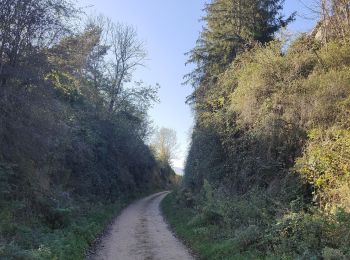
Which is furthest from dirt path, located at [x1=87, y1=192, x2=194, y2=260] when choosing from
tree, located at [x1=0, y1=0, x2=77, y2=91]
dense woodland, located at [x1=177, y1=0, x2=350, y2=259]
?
tree, located at [x1=0, y1=0, x2=77, y2=91]

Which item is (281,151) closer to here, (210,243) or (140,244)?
(210,243)

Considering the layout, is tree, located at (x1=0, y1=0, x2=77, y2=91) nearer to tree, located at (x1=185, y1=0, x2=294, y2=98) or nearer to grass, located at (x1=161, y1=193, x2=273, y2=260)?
grass, located at (x1=161, y1=193, x2=273, y2=260)

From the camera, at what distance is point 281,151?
580 inches

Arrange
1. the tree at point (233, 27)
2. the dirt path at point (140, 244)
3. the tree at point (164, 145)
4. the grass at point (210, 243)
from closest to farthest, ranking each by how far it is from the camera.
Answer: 1. the grass at point (210, 243)
2. the dirt path at point (140, 244)
3. the tree at point (233, 27)
4. the tree at point (164, 145)

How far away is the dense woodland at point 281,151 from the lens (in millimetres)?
10141

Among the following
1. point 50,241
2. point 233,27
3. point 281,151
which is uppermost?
point 233,27

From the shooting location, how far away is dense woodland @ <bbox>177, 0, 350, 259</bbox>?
10141 millimetres

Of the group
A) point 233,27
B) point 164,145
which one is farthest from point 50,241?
point 164,145

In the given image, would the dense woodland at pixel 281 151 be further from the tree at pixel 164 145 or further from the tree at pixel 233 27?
the tree at pixel 164 145

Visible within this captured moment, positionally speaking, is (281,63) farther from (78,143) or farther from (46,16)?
(78,143)

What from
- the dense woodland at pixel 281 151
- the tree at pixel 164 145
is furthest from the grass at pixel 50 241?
the tree at pixel 164 145

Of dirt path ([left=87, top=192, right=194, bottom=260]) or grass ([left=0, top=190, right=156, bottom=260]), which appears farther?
dirt path ([left=87, top=192, right=194, bottom=260])

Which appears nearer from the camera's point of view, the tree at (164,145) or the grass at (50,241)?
the grass at (50,241)

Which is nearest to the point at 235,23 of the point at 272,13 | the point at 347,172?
the point at 272,13
